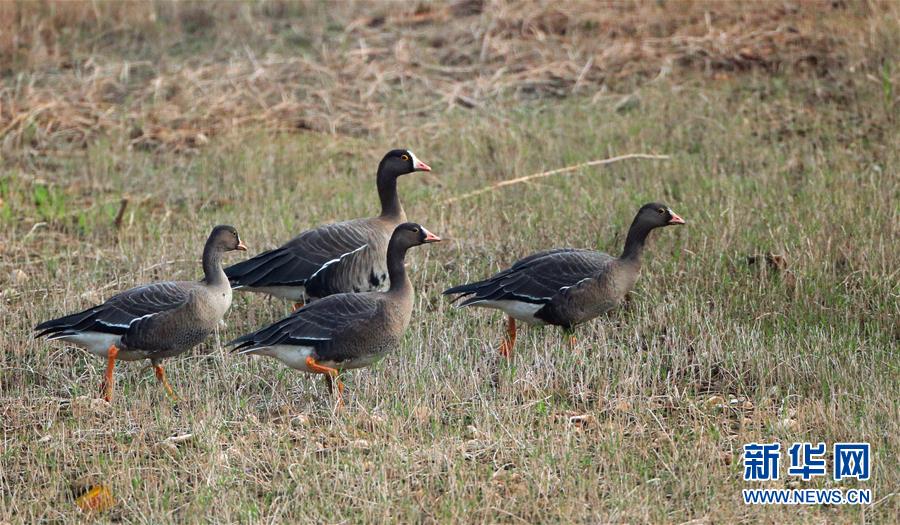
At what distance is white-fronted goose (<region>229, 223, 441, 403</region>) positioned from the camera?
8094 mm

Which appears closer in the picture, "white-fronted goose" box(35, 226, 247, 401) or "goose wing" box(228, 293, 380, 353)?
"goose wing" box(228, 293, 380, 353)

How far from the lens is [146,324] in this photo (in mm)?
8312

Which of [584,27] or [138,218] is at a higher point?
[584,27]

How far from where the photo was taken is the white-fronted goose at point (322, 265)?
978 cm

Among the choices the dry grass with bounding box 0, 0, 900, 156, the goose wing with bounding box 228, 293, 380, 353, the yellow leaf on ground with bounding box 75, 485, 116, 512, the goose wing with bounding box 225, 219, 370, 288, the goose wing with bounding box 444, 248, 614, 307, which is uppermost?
the dry grass with bounding box 0, 0, 900, 156

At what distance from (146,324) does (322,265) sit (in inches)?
75.8

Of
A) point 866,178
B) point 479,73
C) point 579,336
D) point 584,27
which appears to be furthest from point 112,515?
point 584,27

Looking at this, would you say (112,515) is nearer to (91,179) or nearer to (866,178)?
(91,179)

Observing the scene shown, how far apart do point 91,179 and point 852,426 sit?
9.66m

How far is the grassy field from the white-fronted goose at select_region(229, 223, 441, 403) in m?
0.29

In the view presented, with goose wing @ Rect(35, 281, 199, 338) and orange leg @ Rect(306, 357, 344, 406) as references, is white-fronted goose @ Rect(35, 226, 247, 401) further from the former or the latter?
orange leg @ Rect(306, 357, 344, 406)

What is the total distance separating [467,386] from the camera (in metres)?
8.29

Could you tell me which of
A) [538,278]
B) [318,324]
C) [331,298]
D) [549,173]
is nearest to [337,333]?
[318,324]

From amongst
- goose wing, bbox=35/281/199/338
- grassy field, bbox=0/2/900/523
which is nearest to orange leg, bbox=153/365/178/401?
grassy field, bbox=0/2/900/523
